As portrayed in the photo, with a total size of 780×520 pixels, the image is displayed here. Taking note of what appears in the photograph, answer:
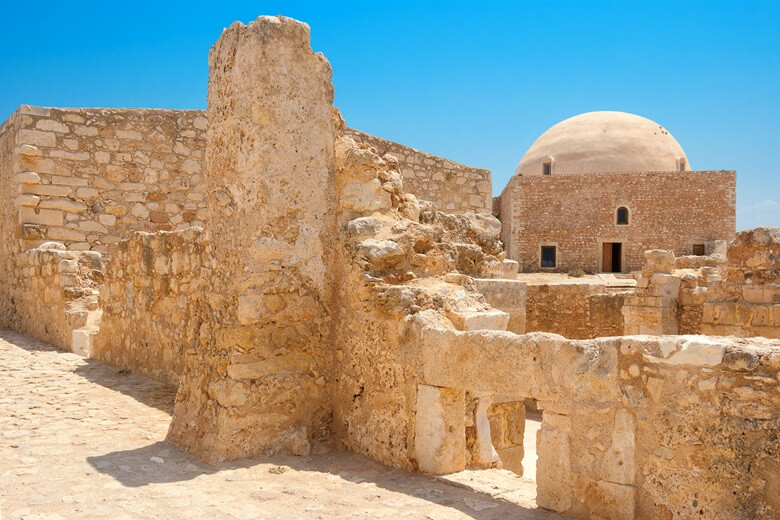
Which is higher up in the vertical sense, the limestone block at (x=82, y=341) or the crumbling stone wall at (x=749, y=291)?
the crumbling stone wall at (x=749, y=291)

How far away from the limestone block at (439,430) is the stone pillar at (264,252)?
86 cm

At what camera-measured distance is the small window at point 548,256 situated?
2994 centimetres

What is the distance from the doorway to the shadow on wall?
26.4 metres

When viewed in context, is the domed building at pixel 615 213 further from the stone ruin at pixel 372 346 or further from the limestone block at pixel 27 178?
the stone ruin at pixel 372 346

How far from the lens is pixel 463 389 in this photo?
141 inches

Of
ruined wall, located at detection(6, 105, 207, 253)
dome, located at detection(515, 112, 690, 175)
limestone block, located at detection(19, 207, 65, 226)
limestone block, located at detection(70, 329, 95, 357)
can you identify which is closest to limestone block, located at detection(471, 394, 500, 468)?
limestone block, located at detection(70, 329, 95, 357)

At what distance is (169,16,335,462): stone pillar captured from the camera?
4.02 meters

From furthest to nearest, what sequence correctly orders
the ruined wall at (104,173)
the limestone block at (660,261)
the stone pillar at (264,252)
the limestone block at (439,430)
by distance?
the limestone block at (660,261) → the ruined wall at (104,173) → the stone pillar at (264,252) → the limestone block at (439,430)

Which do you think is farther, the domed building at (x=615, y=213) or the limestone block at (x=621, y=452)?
the domed building at (x=615, y=213)

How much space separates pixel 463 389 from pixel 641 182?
27.9m

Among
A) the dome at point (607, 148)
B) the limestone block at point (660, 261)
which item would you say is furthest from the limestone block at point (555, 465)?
the dome at point (607, 148)

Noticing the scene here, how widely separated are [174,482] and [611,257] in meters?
29.1

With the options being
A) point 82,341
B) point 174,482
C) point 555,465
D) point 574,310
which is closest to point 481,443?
point 555,465

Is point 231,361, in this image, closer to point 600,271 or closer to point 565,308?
point 565,308
